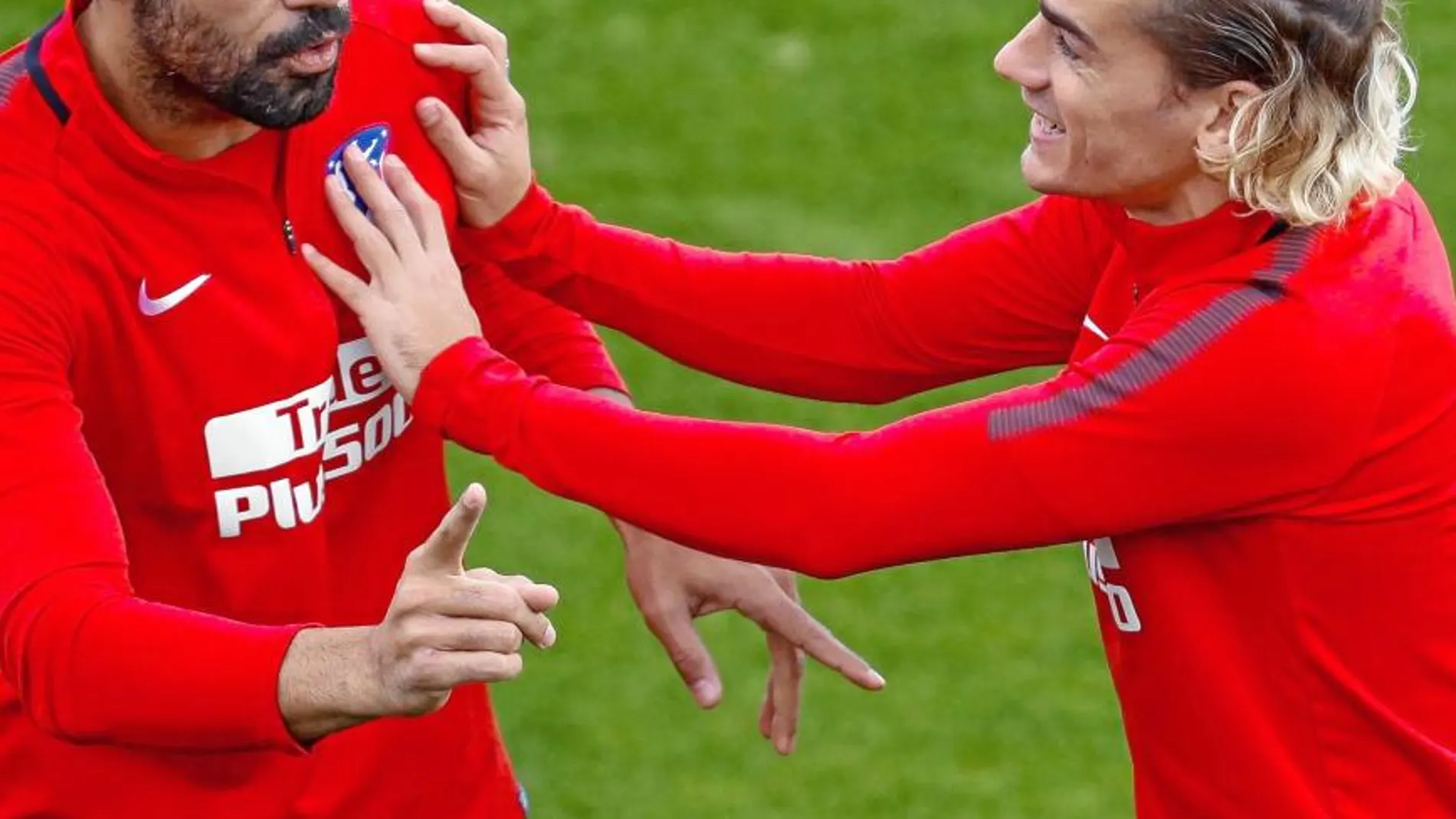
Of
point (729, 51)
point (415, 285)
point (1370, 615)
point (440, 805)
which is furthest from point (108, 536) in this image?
point (729, 51)

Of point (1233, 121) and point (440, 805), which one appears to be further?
point (440, 805)

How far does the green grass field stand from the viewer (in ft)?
19.6

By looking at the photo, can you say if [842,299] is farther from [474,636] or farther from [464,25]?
[474,636]

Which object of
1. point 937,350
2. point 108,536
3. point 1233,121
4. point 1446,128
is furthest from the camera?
point 1446,128

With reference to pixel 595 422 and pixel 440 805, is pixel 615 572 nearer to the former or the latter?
pixel 440 805

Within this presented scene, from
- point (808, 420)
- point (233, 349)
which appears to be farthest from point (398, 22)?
point (808, 420)

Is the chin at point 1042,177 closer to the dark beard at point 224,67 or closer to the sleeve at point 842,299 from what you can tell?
the sleeve at point 842,299

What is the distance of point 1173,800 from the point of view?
3795mm

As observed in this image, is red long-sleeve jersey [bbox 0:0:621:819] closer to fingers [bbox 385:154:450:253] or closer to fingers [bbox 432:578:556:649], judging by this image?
fingers [bbox 385:154:450:253]

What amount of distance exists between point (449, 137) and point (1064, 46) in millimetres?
835

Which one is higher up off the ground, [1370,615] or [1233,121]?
[1233,121]

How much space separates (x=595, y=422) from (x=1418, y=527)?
3.48 ft

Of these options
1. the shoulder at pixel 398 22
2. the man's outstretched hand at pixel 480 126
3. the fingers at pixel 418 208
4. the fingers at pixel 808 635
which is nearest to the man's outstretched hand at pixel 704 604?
the fingers at pixel 808 635

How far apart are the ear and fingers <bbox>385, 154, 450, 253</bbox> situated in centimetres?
99
